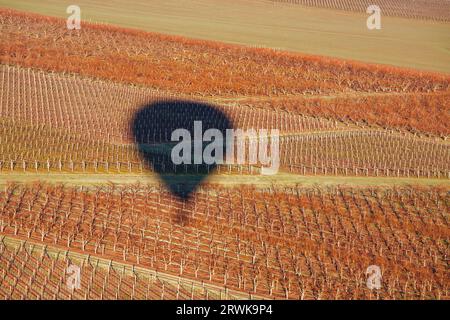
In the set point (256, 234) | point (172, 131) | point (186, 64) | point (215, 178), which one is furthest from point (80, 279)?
point (186, 64)

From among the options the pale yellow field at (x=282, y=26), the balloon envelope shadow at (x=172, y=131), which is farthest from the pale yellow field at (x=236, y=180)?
the pale yellow field at (x=282, y=26)

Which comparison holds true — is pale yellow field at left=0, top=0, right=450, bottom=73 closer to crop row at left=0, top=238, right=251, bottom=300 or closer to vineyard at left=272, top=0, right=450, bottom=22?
vineyard at left=272, top=0, right=450, bottom=22

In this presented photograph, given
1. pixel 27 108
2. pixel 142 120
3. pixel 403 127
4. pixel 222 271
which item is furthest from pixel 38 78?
pixel 222 271

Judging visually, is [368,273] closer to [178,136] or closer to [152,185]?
[152,185]

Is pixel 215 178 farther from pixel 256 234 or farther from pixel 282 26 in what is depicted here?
pixel 282 26

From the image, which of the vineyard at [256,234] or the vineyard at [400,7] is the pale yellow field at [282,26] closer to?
the vineyard at [400,7]

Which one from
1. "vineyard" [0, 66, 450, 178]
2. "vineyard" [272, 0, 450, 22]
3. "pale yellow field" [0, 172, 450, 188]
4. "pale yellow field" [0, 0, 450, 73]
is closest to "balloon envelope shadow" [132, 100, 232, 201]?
"vineyard" [0, 66, 450, 178]

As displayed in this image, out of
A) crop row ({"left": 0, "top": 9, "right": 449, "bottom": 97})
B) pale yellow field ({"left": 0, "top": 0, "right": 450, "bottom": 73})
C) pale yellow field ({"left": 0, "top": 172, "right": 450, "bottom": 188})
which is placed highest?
pale yellow field ({"left": 0, "top": 0, "right": 450, "bottom": 73})
